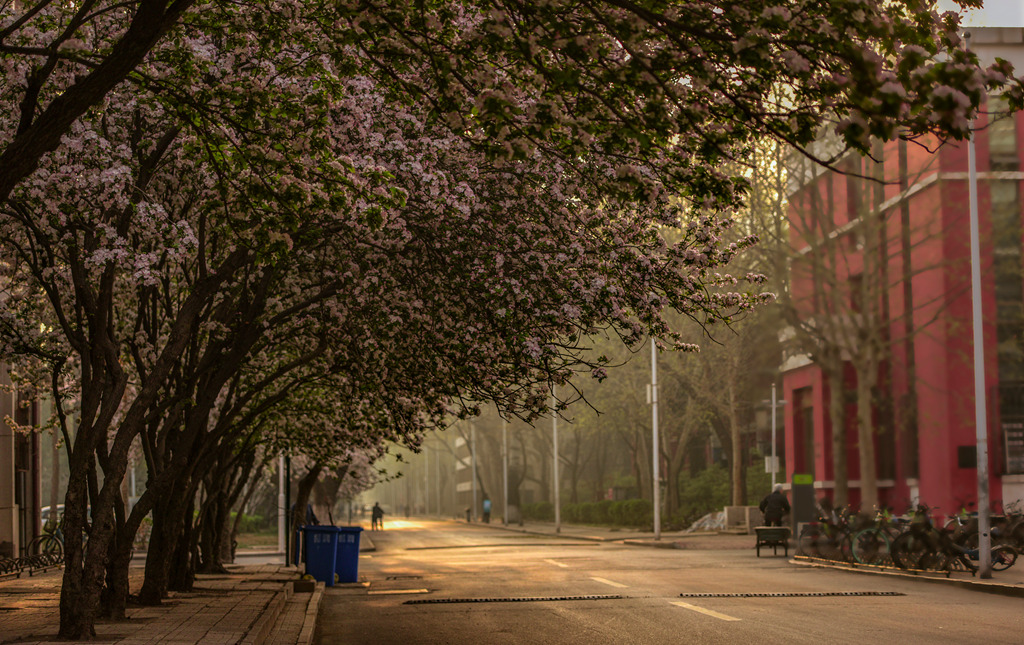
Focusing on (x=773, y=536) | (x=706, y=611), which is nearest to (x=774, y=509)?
(x=773, y=536)

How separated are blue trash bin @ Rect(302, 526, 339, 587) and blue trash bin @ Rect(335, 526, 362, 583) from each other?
1.13 ft

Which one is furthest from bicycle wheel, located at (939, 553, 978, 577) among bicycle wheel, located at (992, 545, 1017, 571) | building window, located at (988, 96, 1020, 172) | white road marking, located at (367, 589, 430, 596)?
A: building window, located at (988, 96, 1020, 172)

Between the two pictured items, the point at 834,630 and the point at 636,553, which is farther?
the point at 636,553

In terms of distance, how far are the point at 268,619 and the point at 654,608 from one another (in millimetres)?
4836

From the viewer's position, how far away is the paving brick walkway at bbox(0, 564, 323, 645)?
11.0 metres

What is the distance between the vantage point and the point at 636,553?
105 ft

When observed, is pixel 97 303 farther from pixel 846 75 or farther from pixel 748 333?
pixel 748 333

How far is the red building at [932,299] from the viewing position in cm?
3108

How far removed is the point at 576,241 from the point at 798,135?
5.19 m

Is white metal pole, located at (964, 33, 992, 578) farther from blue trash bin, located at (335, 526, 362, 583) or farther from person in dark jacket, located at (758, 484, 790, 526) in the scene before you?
blue trash bin, located at (335, 526, 362, 583)

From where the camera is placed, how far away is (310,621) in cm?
1404

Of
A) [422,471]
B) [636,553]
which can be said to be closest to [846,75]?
[636,553]

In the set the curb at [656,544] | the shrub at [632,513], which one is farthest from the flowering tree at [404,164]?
the shrub at [632,513]

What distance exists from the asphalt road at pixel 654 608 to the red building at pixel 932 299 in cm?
860
